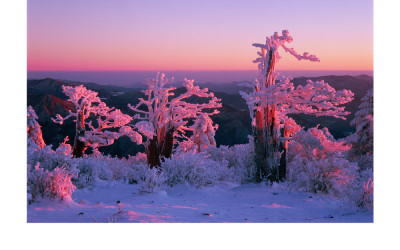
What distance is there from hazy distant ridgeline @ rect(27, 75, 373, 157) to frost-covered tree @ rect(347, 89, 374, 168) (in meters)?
0.53

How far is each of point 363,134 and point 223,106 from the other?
2542cm

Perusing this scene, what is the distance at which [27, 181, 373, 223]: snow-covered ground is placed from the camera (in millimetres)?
6355

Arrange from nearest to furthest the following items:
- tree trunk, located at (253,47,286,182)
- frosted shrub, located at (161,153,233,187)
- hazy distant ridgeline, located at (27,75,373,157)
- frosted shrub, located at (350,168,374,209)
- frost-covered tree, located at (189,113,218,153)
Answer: frosted shrub, located at (350,168,374,209), frosted shrub, located at (161,153,233,187), tree trunk, located at (253,47,286,182), hazy distant ridgeline, located at (27,75,373,157), frost-covered tree, located at (189,113,218,153)

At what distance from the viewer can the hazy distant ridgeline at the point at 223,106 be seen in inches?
486

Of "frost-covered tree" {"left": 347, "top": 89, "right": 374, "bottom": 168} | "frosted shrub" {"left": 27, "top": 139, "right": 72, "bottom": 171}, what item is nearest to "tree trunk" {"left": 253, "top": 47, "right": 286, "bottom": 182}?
"frost-covered tree" {"left": 347, "top": 89, "right": 374, "bottom": 168}

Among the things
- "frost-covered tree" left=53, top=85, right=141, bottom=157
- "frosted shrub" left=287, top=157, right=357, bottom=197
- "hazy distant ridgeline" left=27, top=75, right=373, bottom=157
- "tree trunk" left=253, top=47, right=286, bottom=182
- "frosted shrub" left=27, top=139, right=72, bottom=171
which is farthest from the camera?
"frost-covered tree" left=53, top=85, right=141, bottom=157

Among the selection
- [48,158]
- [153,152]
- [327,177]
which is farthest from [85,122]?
[327,177]

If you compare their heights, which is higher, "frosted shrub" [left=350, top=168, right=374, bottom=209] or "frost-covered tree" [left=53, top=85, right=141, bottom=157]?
"frost-covered tree" [left=53, top=85, right=141, bottom=157]

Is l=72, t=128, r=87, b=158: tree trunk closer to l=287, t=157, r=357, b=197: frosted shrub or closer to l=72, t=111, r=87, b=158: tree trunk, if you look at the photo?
l=72, t=111, r=87, b=158: tree trunk

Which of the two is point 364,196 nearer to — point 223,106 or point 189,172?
point 189,172

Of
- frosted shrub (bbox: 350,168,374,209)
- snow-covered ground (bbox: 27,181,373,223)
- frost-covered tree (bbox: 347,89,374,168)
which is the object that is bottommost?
snow-covered ground (bbox: 27,181,373,223)

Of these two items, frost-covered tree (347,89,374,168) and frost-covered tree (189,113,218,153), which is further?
frost-covered tree (189,113,218,153)
